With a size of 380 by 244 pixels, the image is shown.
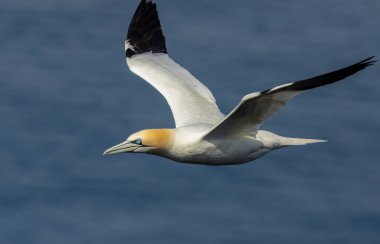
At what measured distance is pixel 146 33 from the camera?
18000 mm

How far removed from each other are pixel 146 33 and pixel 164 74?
51.6 inches

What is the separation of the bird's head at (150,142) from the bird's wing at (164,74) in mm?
1157

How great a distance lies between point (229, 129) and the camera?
46.1ft

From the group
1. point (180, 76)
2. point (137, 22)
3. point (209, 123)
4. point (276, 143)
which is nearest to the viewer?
point (276, 143)

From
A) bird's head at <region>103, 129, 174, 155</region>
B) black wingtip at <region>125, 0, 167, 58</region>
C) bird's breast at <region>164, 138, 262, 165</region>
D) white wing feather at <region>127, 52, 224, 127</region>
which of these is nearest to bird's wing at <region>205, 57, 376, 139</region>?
bird's breast at <region>164, 138, 262, 165</region>

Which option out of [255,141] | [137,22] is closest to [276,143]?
[255,141]

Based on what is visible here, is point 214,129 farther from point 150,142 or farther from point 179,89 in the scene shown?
point 179,89

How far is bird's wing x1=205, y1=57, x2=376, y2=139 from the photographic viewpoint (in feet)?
41.9

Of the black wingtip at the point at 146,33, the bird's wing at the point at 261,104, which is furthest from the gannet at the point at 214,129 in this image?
the black wingtip at the point at 146,33

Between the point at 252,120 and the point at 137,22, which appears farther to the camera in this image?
the point at 137,22

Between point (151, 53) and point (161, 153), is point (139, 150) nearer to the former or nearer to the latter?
point (161, 153)

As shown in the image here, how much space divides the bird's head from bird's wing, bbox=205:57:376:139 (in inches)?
21.2

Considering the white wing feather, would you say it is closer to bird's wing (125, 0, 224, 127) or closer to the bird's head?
bird's wing (125, 0, 224, 127)

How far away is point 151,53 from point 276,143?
12.5 feet
